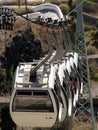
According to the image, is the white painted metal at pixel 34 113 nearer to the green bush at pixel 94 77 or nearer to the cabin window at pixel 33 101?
the cabin window at pixel 33 101

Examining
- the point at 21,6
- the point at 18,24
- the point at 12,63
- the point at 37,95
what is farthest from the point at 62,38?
the point at 21,6

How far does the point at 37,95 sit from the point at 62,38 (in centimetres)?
439

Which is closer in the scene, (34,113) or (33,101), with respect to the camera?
(33,101)

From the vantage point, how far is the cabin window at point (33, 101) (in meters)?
20.7

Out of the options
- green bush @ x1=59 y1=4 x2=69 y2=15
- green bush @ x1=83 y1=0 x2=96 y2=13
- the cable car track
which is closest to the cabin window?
the cable car track

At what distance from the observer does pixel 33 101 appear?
21.0 meters

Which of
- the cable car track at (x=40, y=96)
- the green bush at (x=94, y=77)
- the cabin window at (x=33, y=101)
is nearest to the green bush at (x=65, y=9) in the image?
the green bush at (x=94, y=77)

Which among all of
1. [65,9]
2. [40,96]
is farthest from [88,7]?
[40,96]

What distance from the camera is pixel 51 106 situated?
68.5 ft

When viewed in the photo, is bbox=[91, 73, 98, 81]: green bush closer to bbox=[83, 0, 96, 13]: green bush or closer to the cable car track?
the cable car track

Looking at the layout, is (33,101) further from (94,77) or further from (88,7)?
(88,7)

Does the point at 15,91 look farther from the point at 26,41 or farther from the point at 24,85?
the point at 26,41

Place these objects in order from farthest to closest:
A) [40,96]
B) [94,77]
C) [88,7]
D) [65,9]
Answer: [88,7] → [65,9] → [94,77] → [40,96]

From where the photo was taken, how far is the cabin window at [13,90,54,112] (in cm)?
2070
